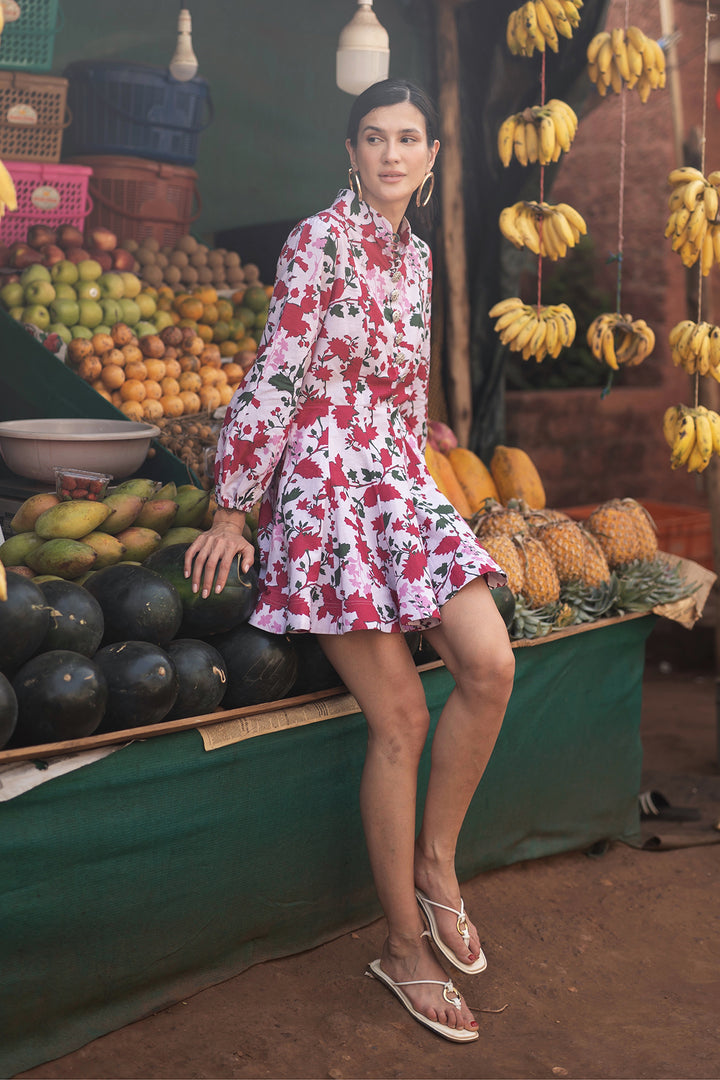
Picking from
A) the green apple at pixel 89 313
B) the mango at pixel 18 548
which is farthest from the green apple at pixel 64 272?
the mango at pixel 18 548

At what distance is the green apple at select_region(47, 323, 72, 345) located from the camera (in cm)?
409

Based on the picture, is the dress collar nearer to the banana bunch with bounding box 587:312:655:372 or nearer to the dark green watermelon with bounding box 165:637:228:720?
the dark green watermelon with bounding box 165:637:228:720

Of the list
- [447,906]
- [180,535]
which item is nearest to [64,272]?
[180,535]

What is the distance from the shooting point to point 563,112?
3.47 meters

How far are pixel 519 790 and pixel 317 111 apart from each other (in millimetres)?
3891

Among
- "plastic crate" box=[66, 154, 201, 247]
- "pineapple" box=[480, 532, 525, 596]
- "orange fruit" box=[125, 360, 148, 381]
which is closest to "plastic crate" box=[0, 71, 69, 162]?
"plastic crate" box=[66, 154, 201, 247]

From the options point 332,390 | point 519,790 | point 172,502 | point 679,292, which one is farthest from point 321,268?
point 679,292

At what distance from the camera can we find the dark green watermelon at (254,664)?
2.45 metres

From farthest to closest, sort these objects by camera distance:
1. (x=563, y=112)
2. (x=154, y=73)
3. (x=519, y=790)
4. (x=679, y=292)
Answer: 1. (x=679, y=292)
2. (x=154, y=73)
3. (x=563, y=112)
4. (x=519, y=790)

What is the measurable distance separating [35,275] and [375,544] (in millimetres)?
2500

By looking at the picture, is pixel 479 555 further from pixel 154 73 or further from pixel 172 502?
pixel 154 73

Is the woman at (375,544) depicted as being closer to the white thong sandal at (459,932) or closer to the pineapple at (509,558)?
the white thong sandal at (459,932)

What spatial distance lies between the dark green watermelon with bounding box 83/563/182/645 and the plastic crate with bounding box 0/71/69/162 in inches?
111

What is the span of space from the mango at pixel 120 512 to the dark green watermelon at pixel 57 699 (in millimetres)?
573
